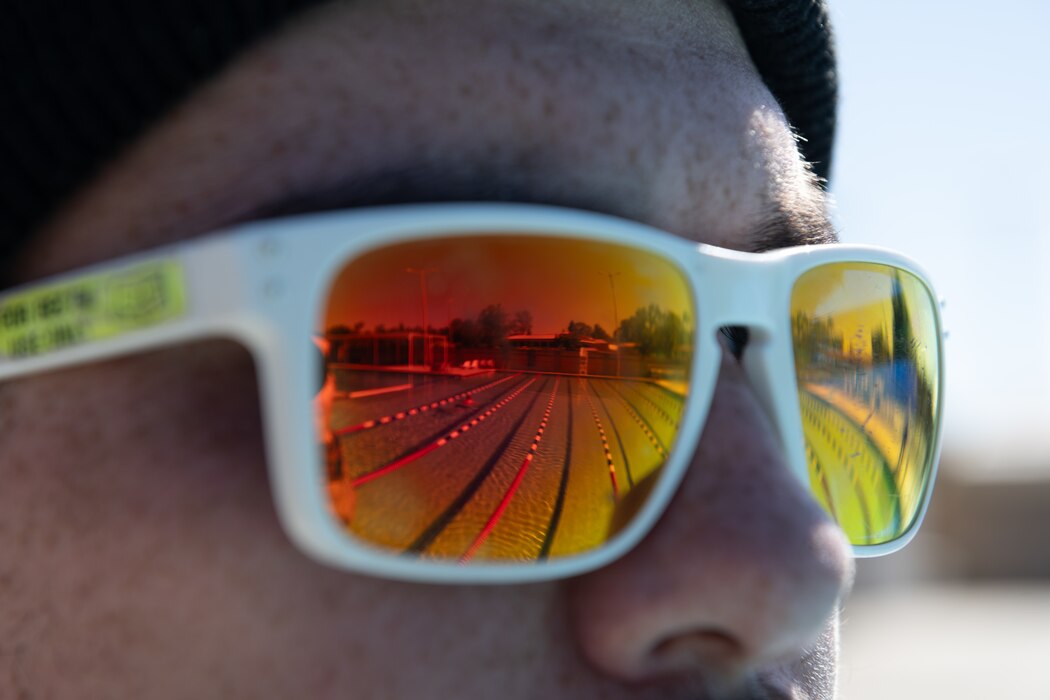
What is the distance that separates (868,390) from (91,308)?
4.03 feet

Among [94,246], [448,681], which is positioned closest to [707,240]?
[448,681]

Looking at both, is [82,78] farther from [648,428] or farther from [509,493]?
[648,428]

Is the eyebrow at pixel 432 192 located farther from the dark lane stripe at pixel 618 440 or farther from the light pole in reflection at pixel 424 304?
the dark lane stripe at pixel 618 440

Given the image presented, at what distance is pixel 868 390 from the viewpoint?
1546 mm

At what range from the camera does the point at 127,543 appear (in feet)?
3.05

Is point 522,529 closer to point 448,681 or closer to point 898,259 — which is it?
point 448,681

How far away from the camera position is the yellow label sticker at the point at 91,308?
35.5 inches

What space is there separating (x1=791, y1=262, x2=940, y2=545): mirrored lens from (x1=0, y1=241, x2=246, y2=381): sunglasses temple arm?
0.81 metres

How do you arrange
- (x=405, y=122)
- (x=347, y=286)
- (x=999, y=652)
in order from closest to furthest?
(x=347, y=286) → (x=405, y=122) → (x=999, y=652)

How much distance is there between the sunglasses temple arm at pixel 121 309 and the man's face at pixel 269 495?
1.5 inches

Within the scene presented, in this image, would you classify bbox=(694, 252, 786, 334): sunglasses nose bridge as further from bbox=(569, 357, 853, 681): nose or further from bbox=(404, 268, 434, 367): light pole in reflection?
bbox=(404, 268, 434, 367): light pole in reflection

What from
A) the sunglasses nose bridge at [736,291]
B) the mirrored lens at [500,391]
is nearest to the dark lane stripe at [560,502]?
the mirrored lens at [500,391]

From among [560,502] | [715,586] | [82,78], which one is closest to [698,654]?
[715,586]

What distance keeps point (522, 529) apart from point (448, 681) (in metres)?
0.19
